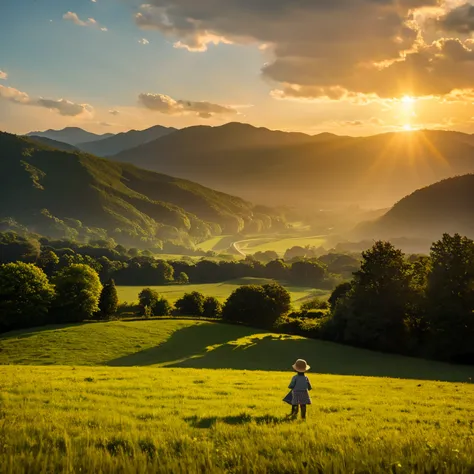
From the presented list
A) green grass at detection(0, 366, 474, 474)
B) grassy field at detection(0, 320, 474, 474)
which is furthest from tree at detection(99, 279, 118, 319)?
green grass at detection(0, 366, 474, 474)

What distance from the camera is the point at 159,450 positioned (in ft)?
27.2

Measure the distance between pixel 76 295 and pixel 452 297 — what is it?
2690 inches

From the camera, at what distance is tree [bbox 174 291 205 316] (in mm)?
109331

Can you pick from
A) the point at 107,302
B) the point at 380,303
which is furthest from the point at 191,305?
the point at 380,303

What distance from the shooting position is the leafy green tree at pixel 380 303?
2581 inches

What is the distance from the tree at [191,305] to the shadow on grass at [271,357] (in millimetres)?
27970

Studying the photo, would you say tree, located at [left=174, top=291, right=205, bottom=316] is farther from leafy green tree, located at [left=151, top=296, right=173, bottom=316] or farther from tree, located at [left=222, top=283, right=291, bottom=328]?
tree, located at [left=222, top=283, right=291, bottom=328]

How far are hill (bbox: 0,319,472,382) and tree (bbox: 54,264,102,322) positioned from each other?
7905mm

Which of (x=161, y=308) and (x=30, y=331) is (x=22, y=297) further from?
(x=161, y=308)

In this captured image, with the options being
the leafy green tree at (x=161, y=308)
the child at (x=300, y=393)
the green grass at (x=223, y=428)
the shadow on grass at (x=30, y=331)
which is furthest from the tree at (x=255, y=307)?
the child at (x=300, y=393)

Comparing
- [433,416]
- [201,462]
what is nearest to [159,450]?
[201,462]

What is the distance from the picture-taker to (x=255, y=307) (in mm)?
94312

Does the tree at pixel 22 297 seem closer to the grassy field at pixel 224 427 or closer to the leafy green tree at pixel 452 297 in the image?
the grassy field at pixel 224 427

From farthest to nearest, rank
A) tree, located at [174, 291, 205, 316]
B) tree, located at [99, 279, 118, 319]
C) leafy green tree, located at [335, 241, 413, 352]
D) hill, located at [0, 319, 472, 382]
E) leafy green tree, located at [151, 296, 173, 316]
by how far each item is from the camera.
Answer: leafy green tree, located at [151, 296, 173, 316] < tree, located at [174, 291, 205, 316] < tree, located at [99, 279, 118, 319] < leafy green tree, located at [335, 241, 413, 352] < hill, located at [0, 319, 472, 382]
